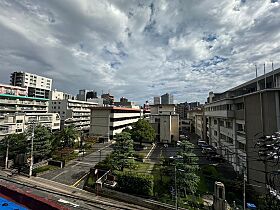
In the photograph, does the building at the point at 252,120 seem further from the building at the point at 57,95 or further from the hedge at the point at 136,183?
the building at the point at 57,95

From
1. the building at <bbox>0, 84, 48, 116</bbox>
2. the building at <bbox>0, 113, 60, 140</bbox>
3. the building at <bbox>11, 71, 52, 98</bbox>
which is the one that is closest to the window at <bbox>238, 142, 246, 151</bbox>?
the building at <bbox>0, 113, 60, 140</bbox>

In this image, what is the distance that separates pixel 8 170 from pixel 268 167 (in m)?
37.0

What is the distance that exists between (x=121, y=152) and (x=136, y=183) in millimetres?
6576

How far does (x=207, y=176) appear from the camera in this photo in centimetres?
2481

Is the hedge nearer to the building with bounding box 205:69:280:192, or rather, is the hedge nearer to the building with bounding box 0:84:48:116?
the building with bounding box 205:69:280:192

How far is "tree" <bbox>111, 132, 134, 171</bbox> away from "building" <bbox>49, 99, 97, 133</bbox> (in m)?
43.3

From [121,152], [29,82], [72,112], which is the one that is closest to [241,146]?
[121,152]

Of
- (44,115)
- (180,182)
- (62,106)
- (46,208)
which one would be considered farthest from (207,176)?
(62,106)

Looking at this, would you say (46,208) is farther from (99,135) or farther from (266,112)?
(99,135)

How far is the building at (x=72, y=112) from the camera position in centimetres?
6762

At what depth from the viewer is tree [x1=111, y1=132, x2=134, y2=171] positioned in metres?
24.5

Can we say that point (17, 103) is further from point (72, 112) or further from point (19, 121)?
point (72, 112)

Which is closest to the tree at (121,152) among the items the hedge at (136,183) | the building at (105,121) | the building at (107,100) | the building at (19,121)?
the hedge at (136,183)

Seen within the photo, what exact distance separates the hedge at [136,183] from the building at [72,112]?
48.5 m
